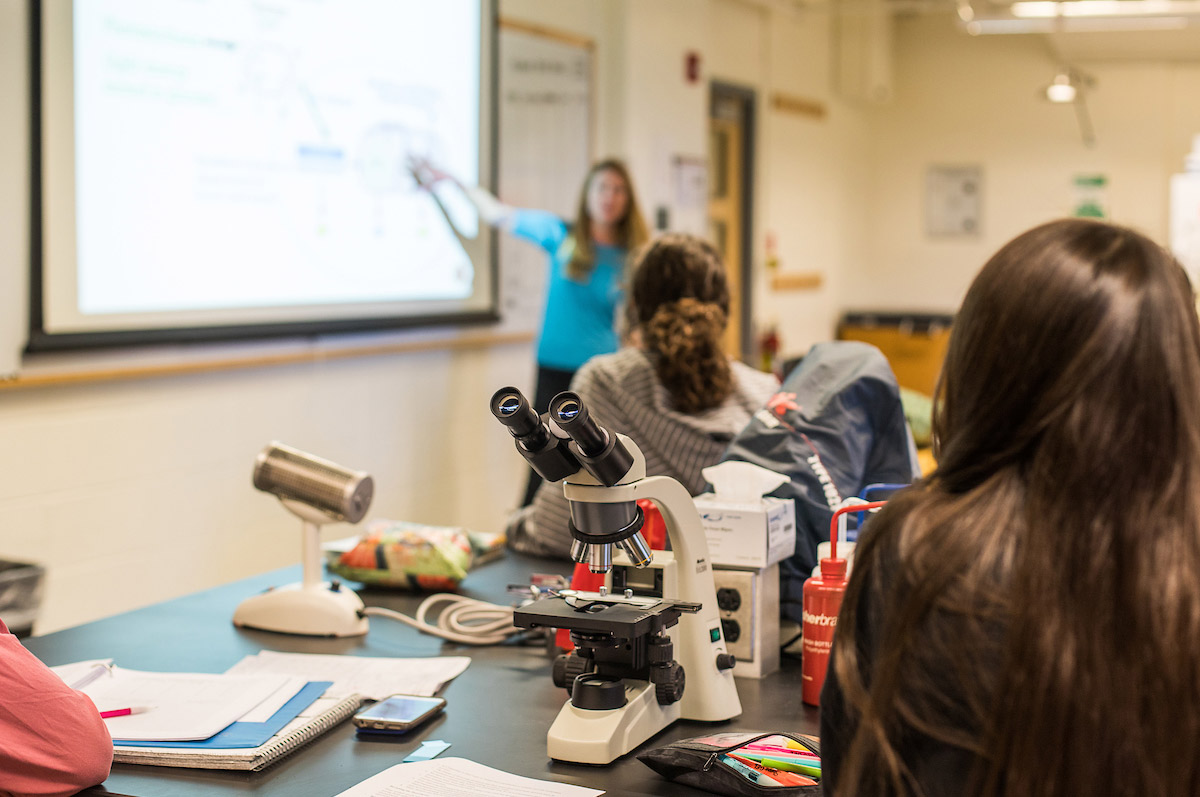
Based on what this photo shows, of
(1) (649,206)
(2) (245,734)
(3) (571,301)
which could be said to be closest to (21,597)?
(2) (245,734)

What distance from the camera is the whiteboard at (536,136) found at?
14.4 ft

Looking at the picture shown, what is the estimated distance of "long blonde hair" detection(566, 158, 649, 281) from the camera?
4.12m

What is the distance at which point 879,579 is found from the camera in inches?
37.4

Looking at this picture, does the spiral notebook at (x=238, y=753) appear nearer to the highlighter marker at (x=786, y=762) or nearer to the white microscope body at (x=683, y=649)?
the white microscope body at (x=683, y=649)

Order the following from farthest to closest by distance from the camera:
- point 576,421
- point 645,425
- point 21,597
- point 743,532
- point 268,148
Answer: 1. point 268,148
2. point 645,425
3. point 21,597
4. point 743,532
5. point 576,421

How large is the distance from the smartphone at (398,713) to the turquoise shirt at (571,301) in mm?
2700

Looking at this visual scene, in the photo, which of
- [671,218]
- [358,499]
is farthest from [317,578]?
[671,218]

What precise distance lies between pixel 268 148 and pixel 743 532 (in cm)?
225

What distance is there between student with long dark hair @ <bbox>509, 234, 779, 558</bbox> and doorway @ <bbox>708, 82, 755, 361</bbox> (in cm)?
400

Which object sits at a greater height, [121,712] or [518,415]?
[518,415]

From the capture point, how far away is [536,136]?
4551 millimetres

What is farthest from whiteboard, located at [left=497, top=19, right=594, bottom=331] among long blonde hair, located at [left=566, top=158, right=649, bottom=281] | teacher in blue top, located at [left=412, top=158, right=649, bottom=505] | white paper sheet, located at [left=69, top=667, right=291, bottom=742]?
white paper sheet, located at [left=69, top=667, right=291, bottom=742]

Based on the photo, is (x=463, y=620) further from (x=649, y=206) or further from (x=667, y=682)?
(x=649, y=206)

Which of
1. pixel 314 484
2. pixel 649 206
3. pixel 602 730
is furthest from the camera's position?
pixel 649 206
